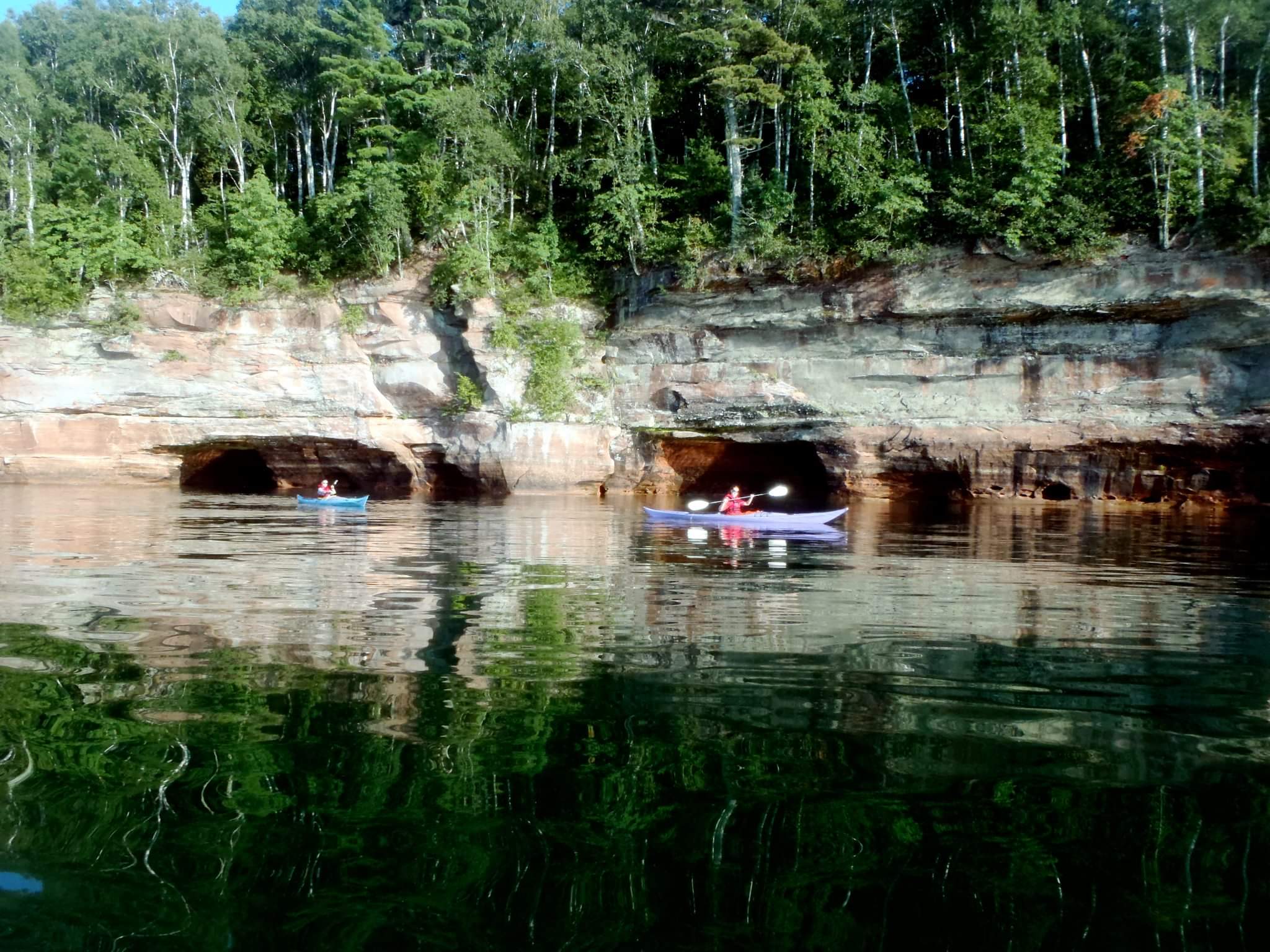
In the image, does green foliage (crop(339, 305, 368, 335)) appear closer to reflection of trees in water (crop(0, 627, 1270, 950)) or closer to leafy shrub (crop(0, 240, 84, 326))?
leafy shrub (crop(0, 240, 84, 326))

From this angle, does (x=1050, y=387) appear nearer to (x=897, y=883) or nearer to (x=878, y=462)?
(x=878, y=462)

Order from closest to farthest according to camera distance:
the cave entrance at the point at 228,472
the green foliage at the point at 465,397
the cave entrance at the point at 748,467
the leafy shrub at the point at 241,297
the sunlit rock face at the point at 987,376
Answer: the sunlit rock face at the point at 987,376 → the green foliage at the point at 465,397 → the leafy shrub at the point at 241,297 → the cave entrance at the point at 748,467 → the cave entrance at the point at 228,472

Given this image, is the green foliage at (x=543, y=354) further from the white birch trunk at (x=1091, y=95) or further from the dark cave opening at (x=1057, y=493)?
the white birch trunk at (x=1091, y=95)

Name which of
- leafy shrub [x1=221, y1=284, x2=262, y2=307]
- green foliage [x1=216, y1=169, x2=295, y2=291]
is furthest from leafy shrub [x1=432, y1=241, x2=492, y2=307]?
leafy shrub [x1=221, y1=284, x2=262, y2=307]

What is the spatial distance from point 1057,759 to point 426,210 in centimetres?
2637

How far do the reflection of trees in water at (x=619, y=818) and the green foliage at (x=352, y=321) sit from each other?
22817mm

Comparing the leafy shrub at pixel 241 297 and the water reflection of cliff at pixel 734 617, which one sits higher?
the leafy shrub at pixel 241 297

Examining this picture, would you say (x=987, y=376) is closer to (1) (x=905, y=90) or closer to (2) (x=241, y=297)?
(1) (x=905, y=90)

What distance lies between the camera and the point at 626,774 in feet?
10.8

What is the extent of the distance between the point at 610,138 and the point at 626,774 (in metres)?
25.9

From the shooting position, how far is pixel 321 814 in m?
2.88

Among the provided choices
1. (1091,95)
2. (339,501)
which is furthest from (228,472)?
(1091,95)

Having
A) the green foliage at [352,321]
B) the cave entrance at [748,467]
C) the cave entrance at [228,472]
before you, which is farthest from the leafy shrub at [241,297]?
the cave entrance at [748,467]

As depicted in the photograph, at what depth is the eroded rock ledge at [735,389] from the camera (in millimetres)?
22172
